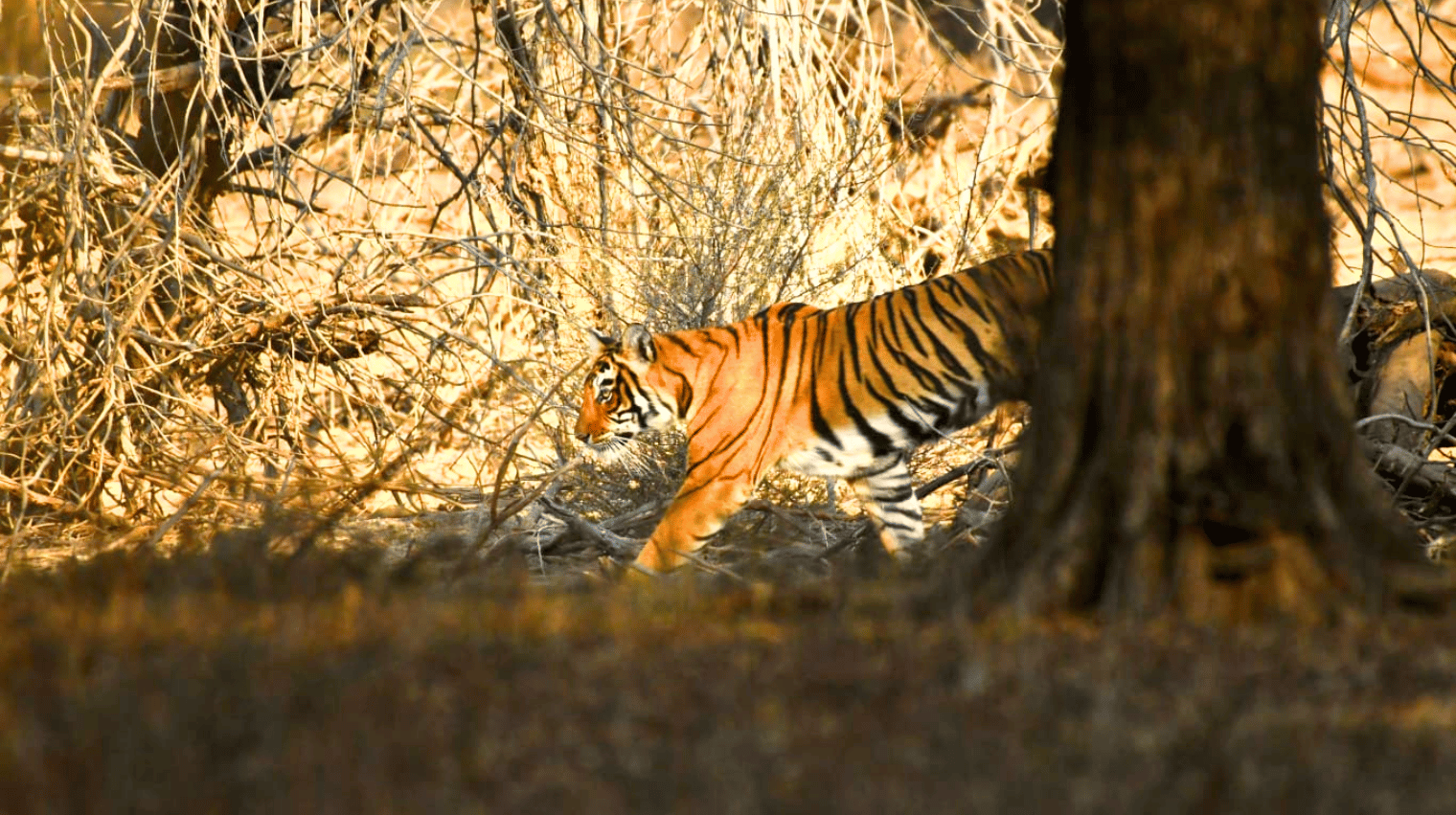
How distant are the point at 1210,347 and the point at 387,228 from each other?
6.48 m

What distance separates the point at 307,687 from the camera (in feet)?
9.62

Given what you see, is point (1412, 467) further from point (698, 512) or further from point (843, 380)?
point (698, 512)

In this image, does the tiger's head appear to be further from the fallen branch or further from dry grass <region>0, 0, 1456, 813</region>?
the fallen branch

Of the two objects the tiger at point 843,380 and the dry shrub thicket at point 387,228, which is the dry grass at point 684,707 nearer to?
the tiger at point 843,380

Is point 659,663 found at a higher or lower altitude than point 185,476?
lower

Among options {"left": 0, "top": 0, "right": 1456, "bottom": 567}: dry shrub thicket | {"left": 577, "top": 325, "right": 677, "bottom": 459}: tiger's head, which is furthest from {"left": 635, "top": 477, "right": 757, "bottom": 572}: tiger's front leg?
{"left": 0, "top": 0, "right": 1456, "bottom": 567}: dry shrub thicket

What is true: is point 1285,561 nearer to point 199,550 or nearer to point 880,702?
point 880,702

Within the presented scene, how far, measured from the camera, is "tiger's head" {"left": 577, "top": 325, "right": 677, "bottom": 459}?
7.04 meters

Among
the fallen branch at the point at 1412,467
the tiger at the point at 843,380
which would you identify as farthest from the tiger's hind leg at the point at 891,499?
the fallen branch at the point at 1412,467

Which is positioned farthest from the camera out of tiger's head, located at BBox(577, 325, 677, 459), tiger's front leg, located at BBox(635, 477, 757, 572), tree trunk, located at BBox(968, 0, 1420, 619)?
tiger's head, located at BBox(577, 325, 677, 459)

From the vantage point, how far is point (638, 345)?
7.01 meters

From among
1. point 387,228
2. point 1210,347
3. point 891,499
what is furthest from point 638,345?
point 1210,347

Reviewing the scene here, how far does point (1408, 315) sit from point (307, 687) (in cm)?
646

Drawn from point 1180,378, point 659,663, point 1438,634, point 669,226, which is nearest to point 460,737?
point 659,663
